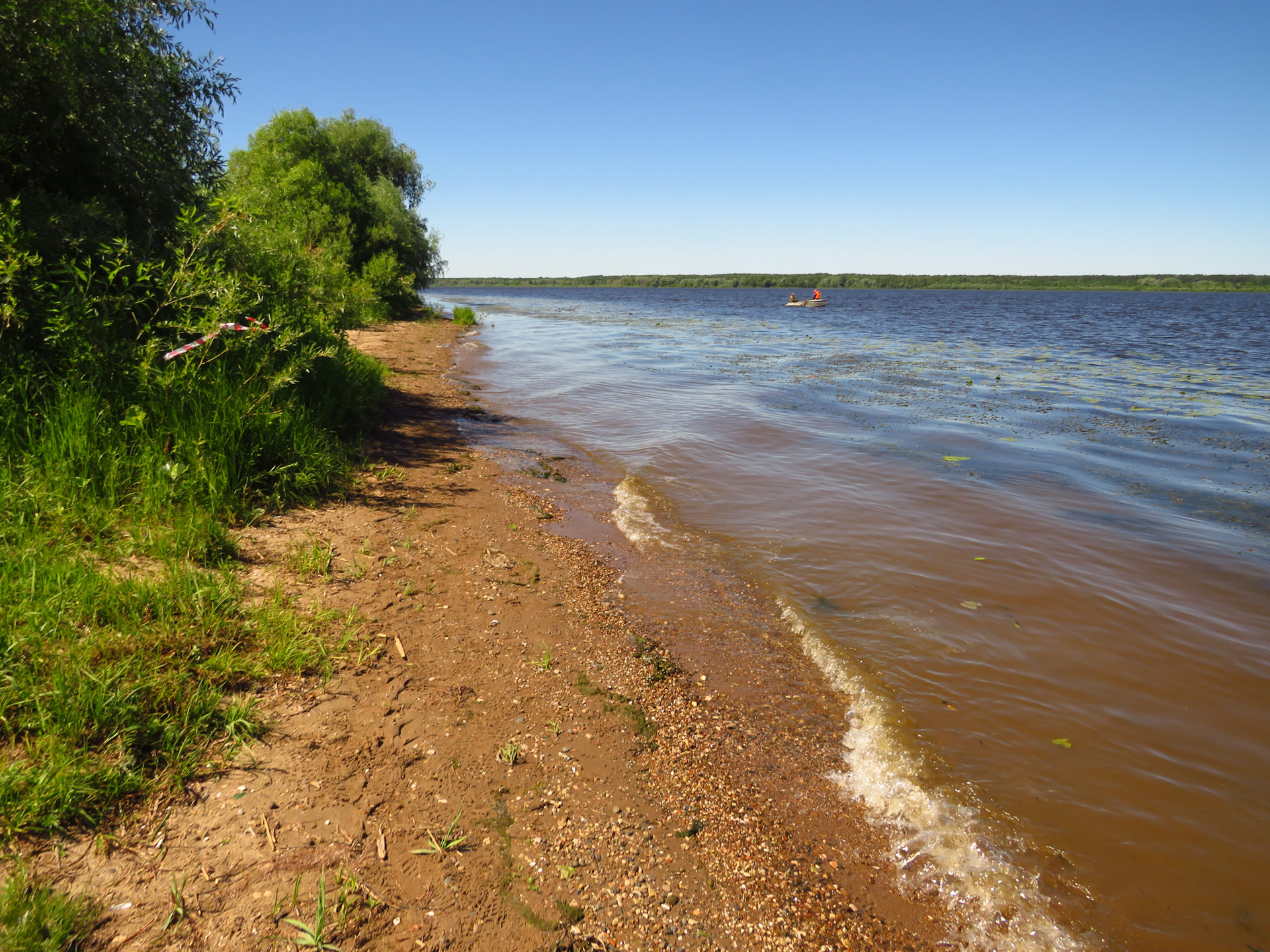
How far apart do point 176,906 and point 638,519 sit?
18.3 feet

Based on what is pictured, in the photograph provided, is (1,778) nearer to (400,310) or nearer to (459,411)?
(459,411)

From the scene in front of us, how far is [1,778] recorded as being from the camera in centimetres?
244

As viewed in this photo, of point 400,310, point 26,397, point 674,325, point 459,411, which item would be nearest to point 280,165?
point 400,310

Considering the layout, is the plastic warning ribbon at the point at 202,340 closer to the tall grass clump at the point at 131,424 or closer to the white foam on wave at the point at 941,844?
the tall grass clump at the point at 131,424

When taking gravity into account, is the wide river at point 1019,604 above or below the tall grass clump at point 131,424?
below

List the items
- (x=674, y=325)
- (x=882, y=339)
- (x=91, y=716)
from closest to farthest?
(x=91, y=716) → (x=882, y=339) → (x=674, y=325)

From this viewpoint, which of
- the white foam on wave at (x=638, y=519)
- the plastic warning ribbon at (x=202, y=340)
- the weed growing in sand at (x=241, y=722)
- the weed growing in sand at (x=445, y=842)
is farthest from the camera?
the white foam on wave at (x=638, y=519)

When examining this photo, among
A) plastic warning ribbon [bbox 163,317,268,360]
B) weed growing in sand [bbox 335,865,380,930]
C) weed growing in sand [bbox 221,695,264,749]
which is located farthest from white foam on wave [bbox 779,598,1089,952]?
plastic warning ribbon [bbox 163,317,268,360]

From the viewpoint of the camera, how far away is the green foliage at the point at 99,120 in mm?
5543

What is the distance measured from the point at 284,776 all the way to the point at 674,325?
141 feet

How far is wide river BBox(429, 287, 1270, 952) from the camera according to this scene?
312cm

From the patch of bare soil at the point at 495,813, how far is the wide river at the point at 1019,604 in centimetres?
59

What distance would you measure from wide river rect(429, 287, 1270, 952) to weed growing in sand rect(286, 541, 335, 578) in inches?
125

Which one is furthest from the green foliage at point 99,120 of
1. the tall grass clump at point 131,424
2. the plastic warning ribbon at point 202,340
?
the plastic warning ribbon at point 202,340
